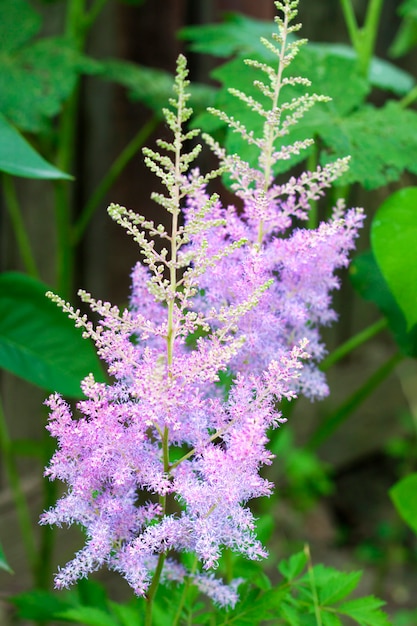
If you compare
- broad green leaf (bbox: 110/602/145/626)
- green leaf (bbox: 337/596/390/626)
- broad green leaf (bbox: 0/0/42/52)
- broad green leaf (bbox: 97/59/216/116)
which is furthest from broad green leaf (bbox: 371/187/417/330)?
broad green leaf (bbox: 0/0/42/52)

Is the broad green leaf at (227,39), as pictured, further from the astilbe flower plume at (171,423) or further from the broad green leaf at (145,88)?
the astilbe flower plume at (171,423)

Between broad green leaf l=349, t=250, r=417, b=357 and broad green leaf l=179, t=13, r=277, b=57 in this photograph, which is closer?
broad green leaf l=349, t=250, r=417, b=357

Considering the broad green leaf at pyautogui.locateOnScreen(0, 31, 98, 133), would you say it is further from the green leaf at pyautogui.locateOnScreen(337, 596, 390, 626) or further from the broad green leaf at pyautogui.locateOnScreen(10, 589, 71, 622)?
the green leaf at pyautogui.locateOnScreen(337, 596, 390, 626)

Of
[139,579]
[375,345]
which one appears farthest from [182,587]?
[375,345]

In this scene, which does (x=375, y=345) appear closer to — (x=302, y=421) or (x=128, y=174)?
(x=302, y=421)

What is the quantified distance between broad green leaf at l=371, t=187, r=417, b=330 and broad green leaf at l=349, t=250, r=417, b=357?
15 centimetres

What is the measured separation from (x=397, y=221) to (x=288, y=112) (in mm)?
214

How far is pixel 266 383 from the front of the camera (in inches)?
20.1

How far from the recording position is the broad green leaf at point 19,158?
0.73 meters

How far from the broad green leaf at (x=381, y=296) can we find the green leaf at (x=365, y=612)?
1.09ft

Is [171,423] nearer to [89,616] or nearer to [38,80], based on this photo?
[89,616]

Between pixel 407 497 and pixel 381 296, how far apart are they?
9.7 inches

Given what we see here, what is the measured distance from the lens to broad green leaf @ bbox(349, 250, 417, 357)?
2.98 ft

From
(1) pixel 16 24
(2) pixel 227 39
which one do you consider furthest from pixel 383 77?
(1) pixel 16 24
